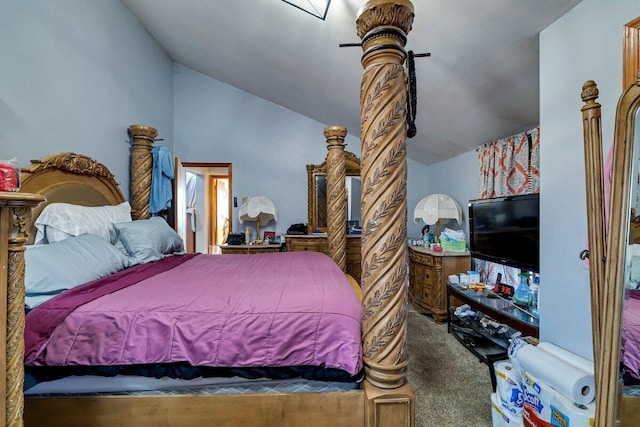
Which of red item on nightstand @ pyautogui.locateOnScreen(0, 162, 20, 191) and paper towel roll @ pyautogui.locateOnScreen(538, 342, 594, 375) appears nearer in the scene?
red item on nightstand @ pyautogui.locateOnScreen(0, 162, 20, 191)

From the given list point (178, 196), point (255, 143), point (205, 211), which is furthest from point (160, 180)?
point (205, 211)

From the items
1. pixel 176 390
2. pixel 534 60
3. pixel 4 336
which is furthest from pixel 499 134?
pixel 4 336

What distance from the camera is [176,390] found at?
3.76 ft

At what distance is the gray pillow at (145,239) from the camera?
2082 millimetres

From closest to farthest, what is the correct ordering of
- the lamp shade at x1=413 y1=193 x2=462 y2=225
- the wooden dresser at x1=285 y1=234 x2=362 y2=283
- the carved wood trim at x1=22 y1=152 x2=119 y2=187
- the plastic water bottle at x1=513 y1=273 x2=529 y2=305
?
the carved wood trim at x1=22 y1=152 x2=119 y2=187 → the plastic water bottle at x1=513 y1=273 x2=529 y2=305 → the lamp shade at x1=413 y1=193 x2=462 y2=225 → the wooden dresser at x1=285 y1=234 x2=362 y2=283

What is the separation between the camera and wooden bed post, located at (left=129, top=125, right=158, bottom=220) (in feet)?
9.42

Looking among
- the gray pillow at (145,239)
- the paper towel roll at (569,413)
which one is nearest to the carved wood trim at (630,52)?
the paper towel roll at (569,413)

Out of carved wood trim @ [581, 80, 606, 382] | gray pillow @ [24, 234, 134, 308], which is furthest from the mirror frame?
gray pillow @ [24, 234, 134, 308]

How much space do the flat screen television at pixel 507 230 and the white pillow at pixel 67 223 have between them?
3172 mm

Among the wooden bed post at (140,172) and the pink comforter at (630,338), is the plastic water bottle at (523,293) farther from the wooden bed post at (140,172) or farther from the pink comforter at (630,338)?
the wooden bed post at (140,172)

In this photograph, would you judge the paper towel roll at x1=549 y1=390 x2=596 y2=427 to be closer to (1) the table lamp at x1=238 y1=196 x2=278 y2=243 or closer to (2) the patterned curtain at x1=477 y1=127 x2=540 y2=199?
(2) the patterned curtain at x1=477 y1=127 x2=540 y2=199

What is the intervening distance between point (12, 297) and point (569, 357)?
2218 mm

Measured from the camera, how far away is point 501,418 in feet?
4.88

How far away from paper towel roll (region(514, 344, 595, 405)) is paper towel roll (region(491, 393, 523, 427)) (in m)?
0.24
